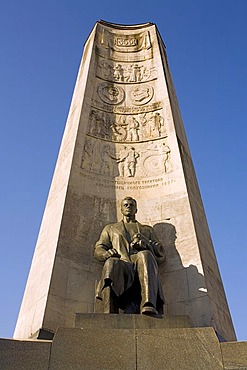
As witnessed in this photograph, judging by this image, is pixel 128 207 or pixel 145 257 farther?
pixel 128 207

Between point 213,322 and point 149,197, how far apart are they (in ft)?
12.4

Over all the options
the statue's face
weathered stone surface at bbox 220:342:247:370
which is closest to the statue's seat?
the statue's face

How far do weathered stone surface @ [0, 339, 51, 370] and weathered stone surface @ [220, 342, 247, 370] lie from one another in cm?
248

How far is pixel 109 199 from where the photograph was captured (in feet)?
36.2

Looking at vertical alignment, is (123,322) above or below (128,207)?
below

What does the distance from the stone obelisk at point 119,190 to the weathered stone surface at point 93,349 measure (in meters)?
1.72

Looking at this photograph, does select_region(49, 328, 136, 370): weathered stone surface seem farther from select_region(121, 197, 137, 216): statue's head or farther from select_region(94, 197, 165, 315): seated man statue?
select_region(121, 197, 137, 216): statue's head

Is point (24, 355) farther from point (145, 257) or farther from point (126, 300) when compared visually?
point (145, 257)

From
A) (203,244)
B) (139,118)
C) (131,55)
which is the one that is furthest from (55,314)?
(131,55)

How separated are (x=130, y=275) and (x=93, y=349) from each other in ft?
→ 6.23

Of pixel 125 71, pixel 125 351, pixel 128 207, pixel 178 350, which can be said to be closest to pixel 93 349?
pixel 125 351

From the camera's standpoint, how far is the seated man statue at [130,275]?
7547mm

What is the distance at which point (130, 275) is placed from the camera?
25.5 feet

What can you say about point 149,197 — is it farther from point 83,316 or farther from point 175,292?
point 83,316
